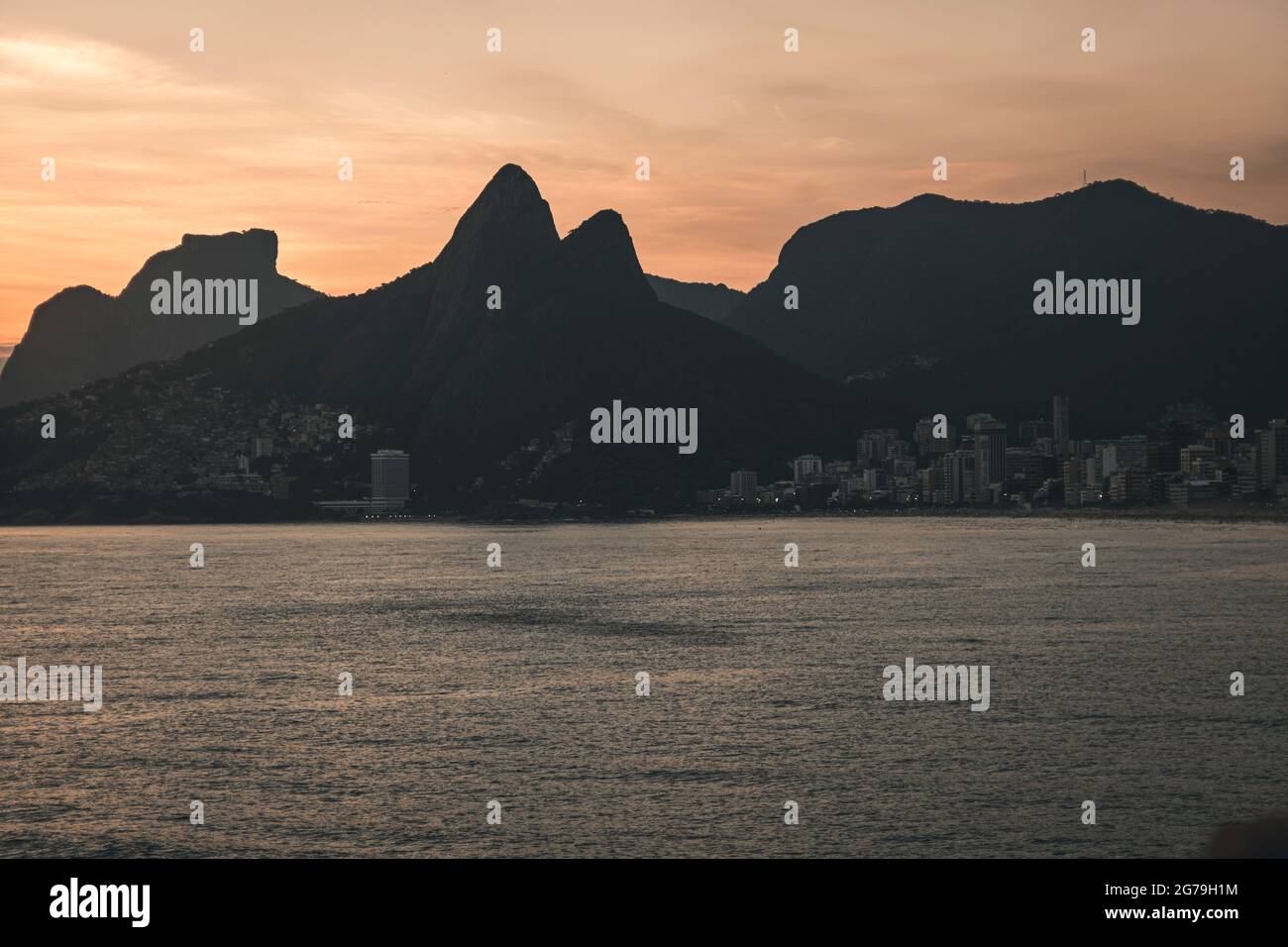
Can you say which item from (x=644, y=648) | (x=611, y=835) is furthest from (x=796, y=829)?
(x=644, y=648)

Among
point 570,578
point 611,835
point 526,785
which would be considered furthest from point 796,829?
point 570,578

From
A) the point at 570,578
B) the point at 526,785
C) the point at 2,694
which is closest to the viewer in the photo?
the point at 526,785
